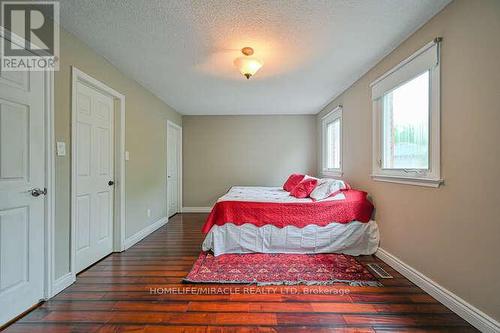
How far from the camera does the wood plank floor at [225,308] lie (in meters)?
1.63

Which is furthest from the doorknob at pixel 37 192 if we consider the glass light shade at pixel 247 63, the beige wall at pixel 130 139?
the glass light shade at pixel 247 63

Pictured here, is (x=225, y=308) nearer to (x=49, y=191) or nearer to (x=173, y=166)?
(x=49, y=191)

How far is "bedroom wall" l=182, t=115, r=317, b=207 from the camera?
5641 mm

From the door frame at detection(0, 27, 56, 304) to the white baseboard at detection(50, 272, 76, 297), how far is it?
0.04 ft

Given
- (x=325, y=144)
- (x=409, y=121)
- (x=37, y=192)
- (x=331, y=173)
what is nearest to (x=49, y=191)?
(x=37, y=192)

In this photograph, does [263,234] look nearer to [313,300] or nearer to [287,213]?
[287,213]

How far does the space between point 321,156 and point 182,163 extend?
10.3ft

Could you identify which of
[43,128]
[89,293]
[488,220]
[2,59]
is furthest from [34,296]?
[488,220]

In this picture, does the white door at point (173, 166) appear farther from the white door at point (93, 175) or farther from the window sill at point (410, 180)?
the window sill at point (410, 180)

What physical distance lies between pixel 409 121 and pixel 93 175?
11.0 feet

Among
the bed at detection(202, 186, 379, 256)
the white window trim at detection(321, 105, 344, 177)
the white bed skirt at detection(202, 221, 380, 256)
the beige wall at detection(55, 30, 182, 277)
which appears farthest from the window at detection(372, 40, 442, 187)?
the beige wall at detection(55, 30, 182, 277)

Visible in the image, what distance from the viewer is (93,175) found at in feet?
8.73

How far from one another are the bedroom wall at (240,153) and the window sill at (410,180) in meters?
2.83

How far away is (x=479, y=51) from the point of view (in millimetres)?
1604
